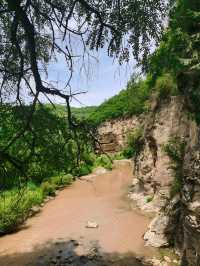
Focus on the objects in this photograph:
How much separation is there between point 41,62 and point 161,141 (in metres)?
10.4

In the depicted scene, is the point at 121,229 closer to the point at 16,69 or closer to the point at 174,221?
the point at 174,221

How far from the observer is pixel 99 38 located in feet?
20.2

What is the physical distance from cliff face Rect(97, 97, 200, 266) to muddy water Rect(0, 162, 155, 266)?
2.34 feet

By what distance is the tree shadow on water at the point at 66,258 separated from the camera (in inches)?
465

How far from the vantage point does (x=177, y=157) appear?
11633 mm

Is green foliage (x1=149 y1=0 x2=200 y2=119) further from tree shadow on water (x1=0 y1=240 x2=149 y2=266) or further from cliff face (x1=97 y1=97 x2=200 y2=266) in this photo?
tree shadow on water (x1=0 y1=240 x2=149 y2=266)

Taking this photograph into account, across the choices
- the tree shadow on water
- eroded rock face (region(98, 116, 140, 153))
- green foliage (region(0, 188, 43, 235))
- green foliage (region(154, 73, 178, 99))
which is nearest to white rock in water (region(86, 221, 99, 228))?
the tree shadow on water

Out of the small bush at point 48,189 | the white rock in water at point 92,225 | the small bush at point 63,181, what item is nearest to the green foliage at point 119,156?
the small bush at point 63,181

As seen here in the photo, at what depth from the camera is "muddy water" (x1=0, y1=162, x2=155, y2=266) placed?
1292 centimetres

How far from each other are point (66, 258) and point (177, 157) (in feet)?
15.0

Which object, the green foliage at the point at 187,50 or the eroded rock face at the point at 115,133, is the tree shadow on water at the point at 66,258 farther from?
the eroded rock face at the point at 115,133

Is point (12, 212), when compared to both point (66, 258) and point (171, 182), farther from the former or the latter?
point (171, 182)

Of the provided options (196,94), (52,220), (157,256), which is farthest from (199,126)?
(52,220)

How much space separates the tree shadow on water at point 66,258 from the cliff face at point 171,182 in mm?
1237
